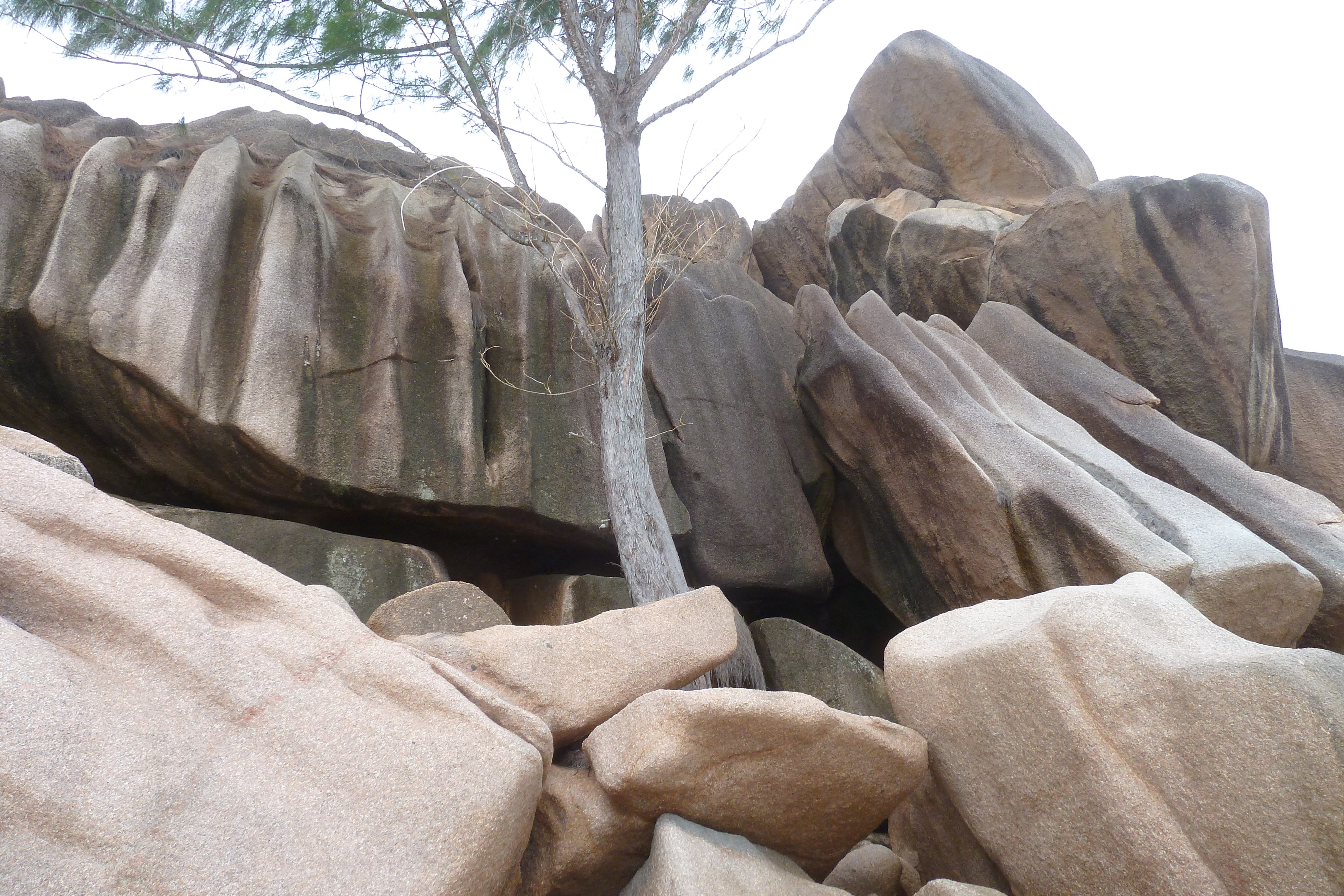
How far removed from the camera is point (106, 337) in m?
4.64

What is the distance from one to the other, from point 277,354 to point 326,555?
4.02 ft

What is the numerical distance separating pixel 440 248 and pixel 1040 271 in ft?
15.5

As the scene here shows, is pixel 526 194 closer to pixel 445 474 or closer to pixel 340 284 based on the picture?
pixel 340 284

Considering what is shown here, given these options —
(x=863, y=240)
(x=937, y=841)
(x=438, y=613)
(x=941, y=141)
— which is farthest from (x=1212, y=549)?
(x=941, y=141)

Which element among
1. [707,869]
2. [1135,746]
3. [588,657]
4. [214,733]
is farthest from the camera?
[588,657]

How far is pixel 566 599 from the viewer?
513 cm

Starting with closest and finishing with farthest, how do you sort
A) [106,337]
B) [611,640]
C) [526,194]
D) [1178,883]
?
[1178,883] < [611,640] < [106,337] < [526,194]

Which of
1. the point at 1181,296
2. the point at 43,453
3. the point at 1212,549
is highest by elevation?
the point at 1181,296

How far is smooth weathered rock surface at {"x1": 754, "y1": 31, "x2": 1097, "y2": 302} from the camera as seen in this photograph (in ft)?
29.7

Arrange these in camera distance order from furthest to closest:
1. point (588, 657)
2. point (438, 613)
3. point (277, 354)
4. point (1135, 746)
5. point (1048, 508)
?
point (277, 354) < point (1048, 508) < point (438, 613) < point (588, 657) < point (1135, 746)

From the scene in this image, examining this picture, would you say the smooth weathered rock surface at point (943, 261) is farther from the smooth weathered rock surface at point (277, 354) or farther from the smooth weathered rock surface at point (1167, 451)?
the smooth weathered rock surface at point (277, 354)

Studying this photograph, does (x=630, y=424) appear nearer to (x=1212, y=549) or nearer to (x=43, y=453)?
(x=43, y=453)

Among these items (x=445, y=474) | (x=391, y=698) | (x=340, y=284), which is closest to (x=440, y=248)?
(x=340, y=284)

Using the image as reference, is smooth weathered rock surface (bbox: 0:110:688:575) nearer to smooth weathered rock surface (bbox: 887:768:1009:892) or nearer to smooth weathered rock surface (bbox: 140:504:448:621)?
smooth weathered rock surface (bbox: 140:504:448:621)
